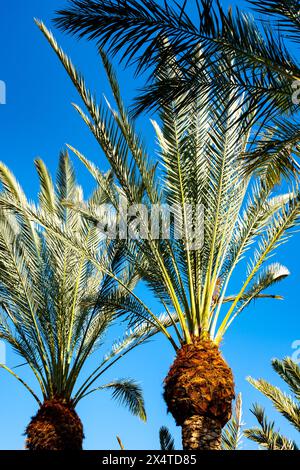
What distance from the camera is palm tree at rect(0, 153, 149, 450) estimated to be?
428 inches

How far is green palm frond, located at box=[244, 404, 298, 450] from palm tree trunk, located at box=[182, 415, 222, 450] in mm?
4232

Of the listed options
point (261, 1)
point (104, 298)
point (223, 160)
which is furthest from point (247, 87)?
point (104, 298)

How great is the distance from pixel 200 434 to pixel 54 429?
3.69 m

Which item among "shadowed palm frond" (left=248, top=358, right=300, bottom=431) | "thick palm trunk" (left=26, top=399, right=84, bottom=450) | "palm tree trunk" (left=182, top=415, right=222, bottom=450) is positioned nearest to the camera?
"palm tree trunk" (left=182, top=415, right=222, bottom=450)

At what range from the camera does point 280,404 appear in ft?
37.6

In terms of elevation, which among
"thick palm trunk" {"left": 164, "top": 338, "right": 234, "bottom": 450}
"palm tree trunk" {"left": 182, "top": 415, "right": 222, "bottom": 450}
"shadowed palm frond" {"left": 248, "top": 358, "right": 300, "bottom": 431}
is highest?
"shadowed palm frond" {"left": 248, "top": 358, "right": 300, "bottom": 431}

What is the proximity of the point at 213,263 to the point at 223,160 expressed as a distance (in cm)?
161

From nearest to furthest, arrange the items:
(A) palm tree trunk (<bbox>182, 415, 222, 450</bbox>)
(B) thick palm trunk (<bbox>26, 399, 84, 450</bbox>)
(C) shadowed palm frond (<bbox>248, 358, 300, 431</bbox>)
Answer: (A) palm tree trunk (<bbox>182, 415, 222, 450</bbox>) → (B) thick palm trunk (<bbox>26, 399, 84, 450</bbox>) → (C) shadowed palm frond (<bbox>248, 358, 300, 431</bbox>)

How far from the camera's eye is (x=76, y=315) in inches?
469

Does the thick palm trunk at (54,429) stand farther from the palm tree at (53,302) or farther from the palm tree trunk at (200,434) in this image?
the palm tree trunk at (200,434)

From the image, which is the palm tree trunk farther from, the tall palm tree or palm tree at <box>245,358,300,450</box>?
palm tree at <box>245,358,300,450</box>

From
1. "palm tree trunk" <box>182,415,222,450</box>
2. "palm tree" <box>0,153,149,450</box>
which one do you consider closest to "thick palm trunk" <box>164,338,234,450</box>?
"palm tree trunk" <box>182,415,222,450</box>

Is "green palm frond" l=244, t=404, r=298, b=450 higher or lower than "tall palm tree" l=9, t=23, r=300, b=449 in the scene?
lower

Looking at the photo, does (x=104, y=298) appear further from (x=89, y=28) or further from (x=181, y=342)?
(x=89, y=28)
